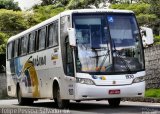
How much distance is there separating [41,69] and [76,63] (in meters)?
4.29

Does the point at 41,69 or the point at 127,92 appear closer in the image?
the point at 127,92

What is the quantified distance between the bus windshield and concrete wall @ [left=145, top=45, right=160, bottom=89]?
8.40 m

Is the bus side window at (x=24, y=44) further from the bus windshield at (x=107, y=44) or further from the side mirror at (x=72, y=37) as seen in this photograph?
the side mirror at (x=72, y=37)

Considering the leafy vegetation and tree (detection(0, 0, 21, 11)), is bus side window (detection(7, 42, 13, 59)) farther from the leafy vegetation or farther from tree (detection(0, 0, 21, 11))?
tree (detection(0, 0, 21, 11))

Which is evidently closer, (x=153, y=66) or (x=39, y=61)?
(x=39, y=61)

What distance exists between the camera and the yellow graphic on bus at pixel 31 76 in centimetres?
2152

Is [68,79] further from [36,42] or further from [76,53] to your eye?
[36,42]

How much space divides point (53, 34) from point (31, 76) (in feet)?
13.9

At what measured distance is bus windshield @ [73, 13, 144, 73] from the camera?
53.6ft

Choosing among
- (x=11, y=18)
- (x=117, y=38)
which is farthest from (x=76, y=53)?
(x=11, y=18)

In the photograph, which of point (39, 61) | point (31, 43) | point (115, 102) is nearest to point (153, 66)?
point (31, 43)

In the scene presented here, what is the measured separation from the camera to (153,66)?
85.7 feet

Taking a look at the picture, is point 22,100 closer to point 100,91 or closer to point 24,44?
point 24,44

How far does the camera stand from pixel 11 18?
51469mm
